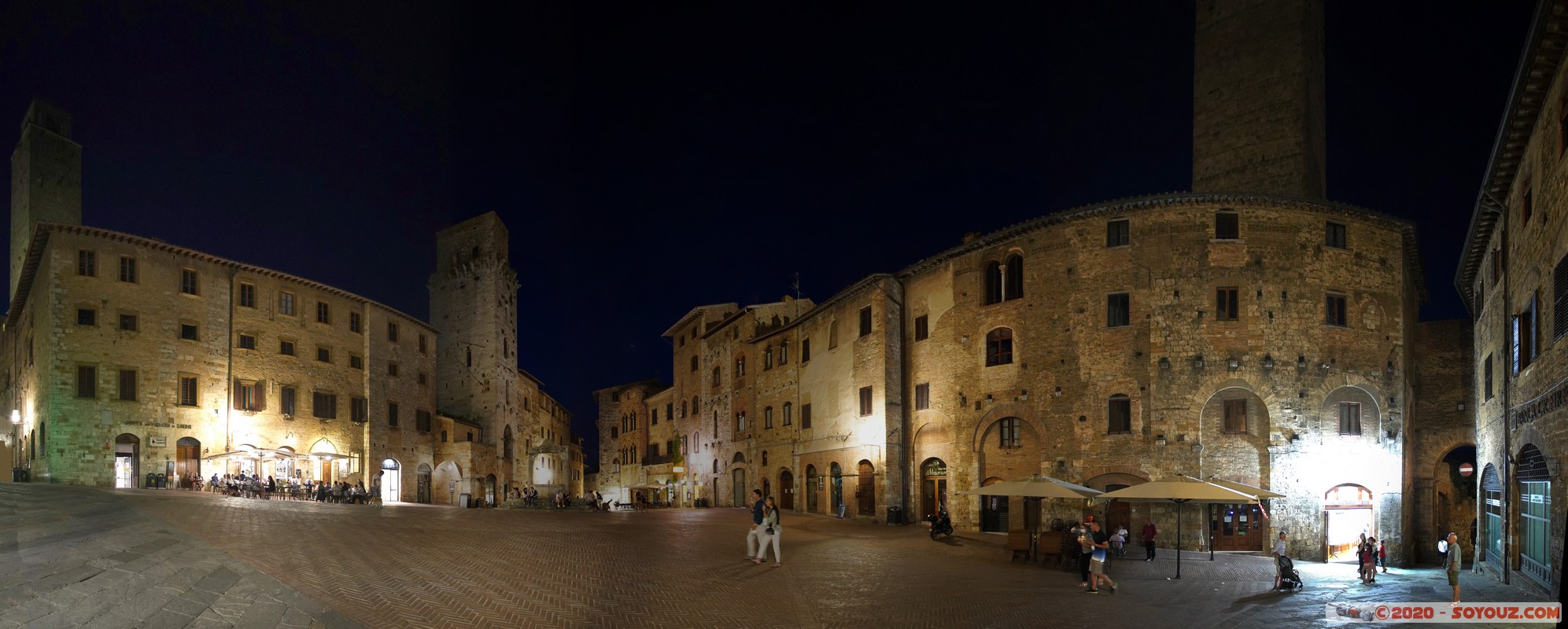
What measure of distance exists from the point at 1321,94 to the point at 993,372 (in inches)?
671

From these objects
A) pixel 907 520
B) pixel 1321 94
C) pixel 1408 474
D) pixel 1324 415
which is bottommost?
pixel 907 520

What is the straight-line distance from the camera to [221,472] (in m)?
34.8

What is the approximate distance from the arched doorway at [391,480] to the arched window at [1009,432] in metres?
31.0

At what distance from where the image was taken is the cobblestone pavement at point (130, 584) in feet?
33.8

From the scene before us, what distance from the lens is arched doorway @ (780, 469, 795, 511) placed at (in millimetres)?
40500

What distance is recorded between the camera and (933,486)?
1247 inches

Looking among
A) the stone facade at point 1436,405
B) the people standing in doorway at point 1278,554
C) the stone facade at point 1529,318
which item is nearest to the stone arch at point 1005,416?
the people standing in doorway at point 1278,554

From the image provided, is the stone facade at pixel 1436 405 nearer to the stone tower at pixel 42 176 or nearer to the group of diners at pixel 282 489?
the group of diners at pixel 282 489

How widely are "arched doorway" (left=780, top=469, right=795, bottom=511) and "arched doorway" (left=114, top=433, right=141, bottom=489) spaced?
25.9 metres

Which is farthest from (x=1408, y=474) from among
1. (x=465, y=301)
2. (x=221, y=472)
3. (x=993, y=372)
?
(x=465, y=301)

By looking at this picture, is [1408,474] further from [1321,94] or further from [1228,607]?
[1228,607]

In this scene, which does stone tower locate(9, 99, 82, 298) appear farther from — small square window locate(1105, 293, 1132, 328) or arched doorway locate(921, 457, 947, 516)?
small square window locate(1105, 293, 1132, 328)

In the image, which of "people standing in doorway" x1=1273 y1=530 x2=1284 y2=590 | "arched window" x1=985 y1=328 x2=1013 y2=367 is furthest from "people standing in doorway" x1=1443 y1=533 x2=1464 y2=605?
"arched window" x1=985 y1=328 x2=1013 y2=367

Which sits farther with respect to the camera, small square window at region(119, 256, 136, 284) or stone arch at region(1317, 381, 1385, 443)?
small square window at region(119, 256, 136, 284)
